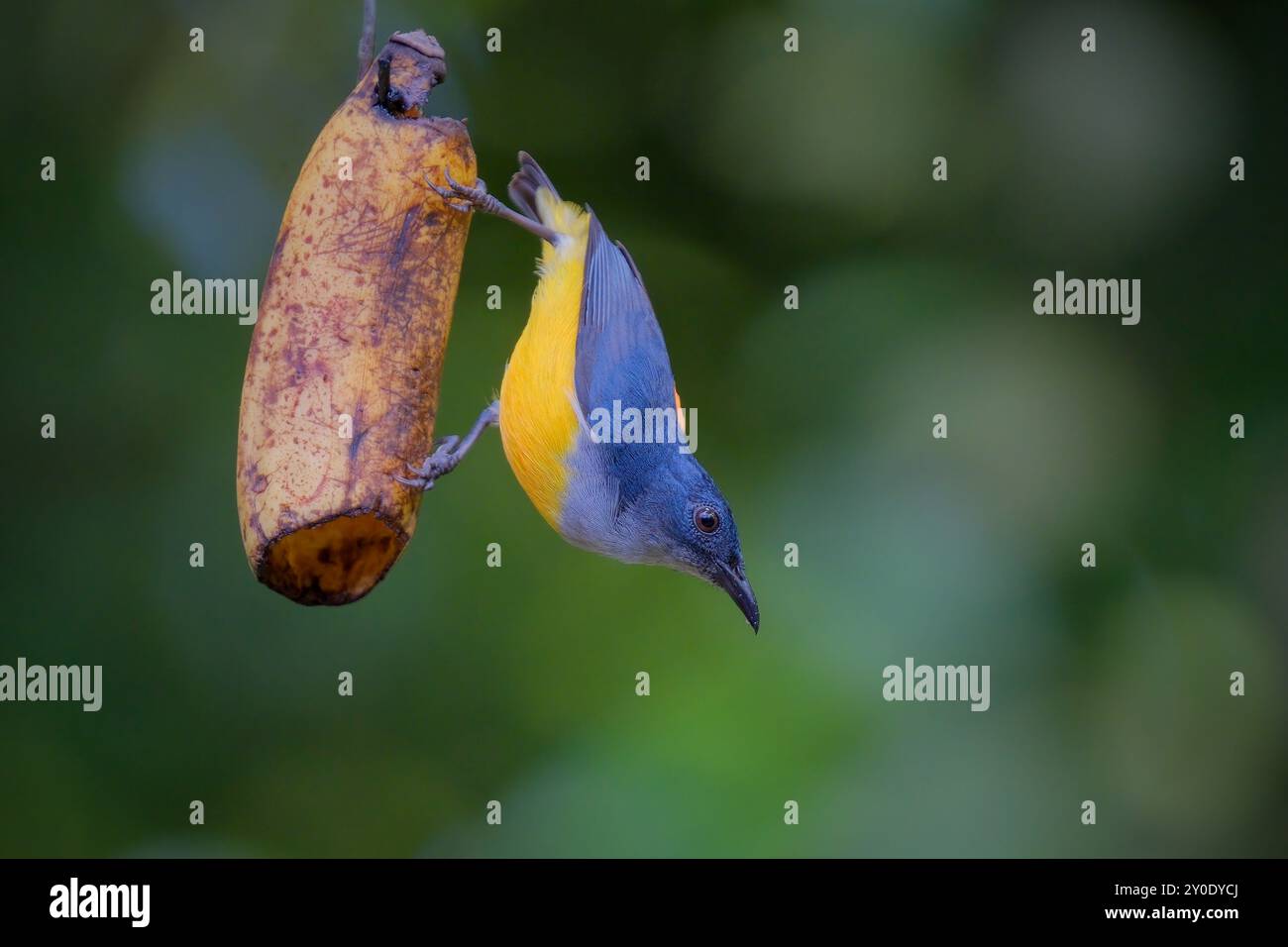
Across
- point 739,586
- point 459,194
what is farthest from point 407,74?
point 739,586

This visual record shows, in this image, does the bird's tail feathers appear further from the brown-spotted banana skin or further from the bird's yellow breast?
the brown-spotted banana skin

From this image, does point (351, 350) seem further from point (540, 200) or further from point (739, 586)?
point (739, 586)

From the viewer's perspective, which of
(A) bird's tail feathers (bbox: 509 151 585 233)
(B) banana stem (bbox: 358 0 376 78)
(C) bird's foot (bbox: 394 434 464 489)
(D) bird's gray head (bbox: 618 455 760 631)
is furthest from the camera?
(A) bird's tail feathers (bbox: 509 151 585 233)

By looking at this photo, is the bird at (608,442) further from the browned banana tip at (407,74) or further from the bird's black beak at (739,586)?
the browned banana tip at (407,74)

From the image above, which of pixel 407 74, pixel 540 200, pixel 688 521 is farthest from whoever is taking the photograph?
pixel 540 200

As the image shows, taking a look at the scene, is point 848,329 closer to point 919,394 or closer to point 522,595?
point 919,394

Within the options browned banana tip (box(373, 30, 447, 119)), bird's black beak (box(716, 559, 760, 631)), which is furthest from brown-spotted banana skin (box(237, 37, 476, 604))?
bird's black beak (box(716, 559, 760, 631))

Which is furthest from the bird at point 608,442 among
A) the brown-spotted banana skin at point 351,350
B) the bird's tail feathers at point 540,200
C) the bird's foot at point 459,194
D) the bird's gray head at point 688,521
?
the brown-spotted banana skin at point 351,350

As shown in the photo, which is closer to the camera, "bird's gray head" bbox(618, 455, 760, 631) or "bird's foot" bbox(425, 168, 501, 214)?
"bird's foot" bbox(425, 168, 501, 214)
